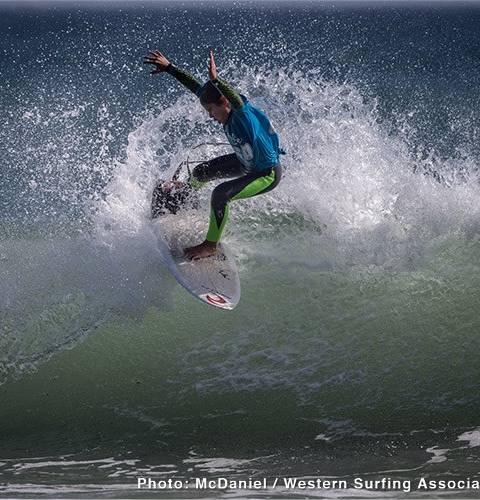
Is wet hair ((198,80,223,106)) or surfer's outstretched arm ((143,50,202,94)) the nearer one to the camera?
wet hair ((198,80,223,106))

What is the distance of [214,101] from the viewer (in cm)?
698

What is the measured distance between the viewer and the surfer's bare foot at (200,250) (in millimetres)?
7859

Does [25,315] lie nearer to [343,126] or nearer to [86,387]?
[86,387]

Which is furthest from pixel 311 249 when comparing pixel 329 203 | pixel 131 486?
pixel 131 486

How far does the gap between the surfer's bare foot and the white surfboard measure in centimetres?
4

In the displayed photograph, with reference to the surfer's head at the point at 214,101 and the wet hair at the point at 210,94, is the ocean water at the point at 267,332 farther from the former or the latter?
the wet hair at the point at 210,94

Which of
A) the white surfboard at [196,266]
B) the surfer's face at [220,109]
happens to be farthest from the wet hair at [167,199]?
the surfer's face at [220,109]

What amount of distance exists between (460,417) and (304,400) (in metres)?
1.35

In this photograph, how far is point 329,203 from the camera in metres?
9.73

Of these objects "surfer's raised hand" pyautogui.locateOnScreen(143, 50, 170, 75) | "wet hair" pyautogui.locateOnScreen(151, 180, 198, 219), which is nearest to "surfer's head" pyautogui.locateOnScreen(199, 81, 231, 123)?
"surfer's raised hand" pyautogui.locateOnScreen(143, 50, 170, 75)

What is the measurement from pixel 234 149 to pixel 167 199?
48.0 inches

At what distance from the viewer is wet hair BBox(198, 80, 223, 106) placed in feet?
22.7

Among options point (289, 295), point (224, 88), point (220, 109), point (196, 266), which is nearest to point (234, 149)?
point (220, 109)

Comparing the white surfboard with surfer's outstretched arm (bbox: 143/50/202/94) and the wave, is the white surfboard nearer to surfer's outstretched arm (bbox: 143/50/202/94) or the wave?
the wave
